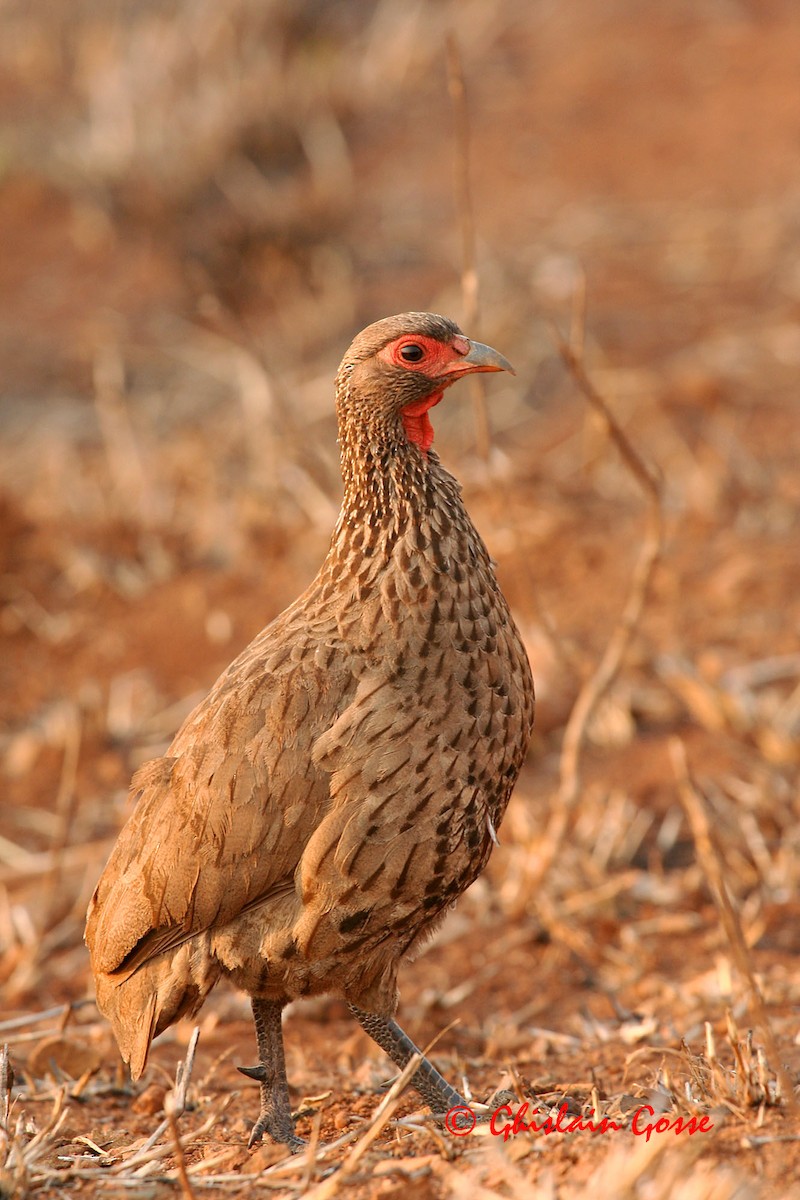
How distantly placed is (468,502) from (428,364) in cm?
431

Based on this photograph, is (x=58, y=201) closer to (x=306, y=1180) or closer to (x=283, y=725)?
(x=283, y=725)

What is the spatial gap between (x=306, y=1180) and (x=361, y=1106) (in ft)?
2.83

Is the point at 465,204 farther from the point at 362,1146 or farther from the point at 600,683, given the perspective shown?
the point at 362,1146

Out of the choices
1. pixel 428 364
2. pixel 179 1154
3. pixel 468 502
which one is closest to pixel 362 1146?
pixel 179 1154

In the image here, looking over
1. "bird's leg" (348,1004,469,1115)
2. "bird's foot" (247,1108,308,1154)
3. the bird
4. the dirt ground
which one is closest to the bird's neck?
the bird

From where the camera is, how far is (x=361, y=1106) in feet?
13.6

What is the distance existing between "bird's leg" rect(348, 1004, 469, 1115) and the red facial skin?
5.19ft

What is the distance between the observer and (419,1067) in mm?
3973

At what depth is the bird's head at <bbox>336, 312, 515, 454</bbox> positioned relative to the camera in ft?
13.3

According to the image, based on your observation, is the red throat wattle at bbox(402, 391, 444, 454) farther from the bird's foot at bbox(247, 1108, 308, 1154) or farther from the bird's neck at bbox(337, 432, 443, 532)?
the bird's foot at bbox(247, 1108, 308, 1154)

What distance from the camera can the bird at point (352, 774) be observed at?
374 cm

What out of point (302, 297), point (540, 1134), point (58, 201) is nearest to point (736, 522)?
point (302, 297)
